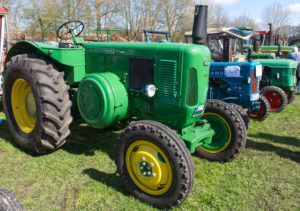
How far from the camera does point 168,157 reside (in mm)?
2492

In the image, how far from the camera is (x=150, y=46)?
309 cm

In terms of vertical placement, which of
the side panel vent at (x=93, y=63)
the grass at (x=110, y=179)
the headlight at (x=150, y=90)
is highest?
the side panel vent at (x=93, y=63)

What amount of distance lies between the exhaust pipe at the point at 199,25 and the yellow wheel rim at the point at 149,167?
184 cm

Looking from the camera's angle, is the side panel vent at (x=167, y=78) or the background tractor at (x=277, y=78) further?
the background tractor at (x=277, y=78)

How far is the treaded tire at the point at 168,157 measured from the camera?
7.98ft

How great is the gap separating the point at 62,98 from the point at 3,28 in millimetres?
3232

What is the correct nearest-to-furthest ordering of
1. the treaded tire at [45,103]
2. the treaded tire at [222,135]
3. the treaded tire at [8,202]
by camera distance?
the treaded tire at [8,202] < the treaded tire at [45,103] < the treaded tire at [222,135]

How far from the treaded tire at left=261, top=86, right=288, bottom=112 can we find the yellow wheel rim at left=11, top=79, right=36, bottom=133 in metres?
5.59

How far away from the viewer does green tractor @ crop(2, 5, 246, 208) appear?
8.52 feet

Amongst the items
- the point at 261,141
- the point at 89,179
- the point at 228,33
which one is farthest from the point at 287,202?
the point at 228,33

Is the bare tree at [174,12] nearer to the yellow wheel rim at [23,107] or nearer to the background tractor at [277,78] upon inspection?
the background tractor at [277,78]

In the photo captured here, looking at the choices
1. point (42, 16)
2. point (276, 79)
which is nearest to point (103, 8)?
point (42, 16)

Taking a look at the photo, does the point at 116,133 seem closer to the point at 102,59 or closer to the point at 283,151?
the point at 102,59

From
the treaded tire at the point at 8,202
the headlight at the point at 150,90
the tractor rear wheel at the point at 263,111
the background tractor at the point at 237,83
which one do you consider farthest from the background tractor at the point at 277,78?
the treaded tire at the point at 8,202
